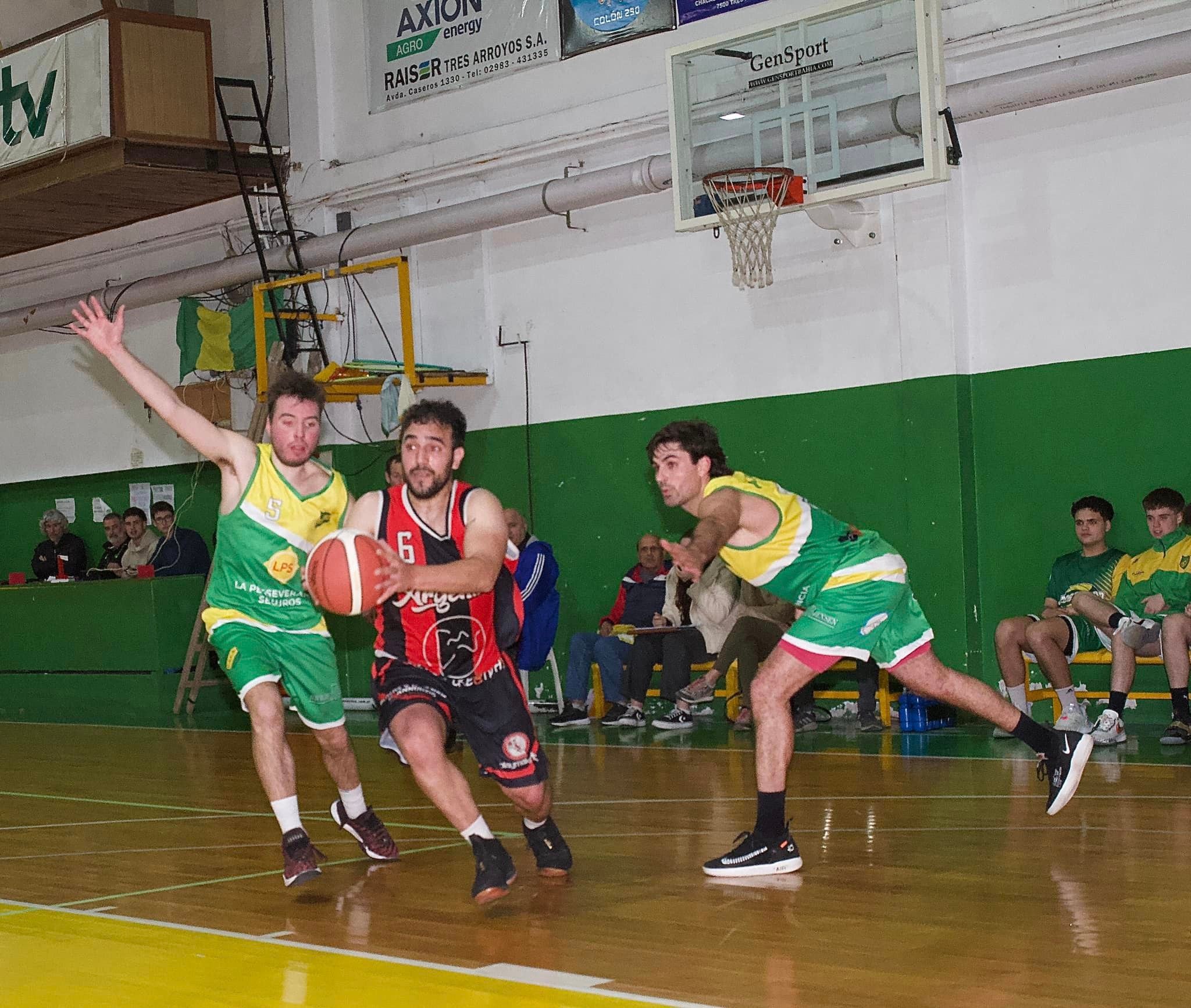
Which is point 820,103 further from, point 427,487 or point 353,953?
point 353,953

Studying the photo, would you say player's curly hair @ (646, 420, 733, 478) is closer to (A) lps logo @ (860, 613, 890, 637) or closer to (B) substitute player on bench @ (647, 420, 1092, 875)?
(B) substitute player on bench @ (647, 420, 1092, 875)

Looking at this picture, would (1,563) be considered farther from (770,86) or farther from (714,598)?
(770,86)

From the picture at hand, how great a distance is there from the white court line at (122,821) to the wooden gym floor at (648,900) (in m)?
0.02

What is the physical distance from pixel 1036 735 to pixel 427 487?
263cm

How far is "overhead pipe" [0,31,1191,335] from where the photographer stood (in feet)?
30.8

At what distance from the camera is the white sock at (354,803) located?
6.14 metres

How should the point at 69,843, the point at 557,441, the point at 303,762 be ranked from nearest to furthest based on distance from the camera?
the point at 69,843
the point at 303,762
the point at 557,441

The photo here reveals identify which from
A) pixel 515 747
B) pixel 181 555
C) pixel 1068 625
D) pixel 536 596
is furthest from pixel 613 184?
pixel 515 747

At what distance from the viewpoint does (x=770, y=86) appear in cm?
1012

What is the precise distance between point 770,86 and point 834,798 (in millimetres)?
4986

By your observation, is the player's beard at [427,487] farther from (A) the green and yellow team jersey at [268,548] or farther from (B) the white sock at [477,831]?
(B) the white sock at [477,831]

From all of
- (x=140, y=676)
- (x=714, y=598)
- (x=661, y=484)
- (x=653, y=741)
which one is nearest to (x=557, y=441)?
(x=714, y=598)

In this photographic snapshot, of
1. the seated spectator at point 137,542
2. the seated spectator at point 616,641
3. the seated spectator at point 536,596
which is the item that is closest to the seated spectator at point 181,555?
the seated spectator at point 137,542

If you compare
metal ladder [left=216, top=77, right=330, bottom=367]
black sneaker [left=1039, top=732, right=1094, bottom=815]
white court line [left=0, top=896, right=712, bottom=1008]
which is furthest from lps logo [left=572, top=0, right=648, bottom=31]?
white court line [left=0, top=896, right=712, bottom=1008]
